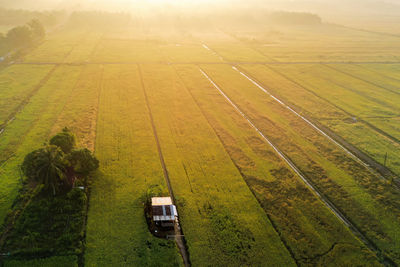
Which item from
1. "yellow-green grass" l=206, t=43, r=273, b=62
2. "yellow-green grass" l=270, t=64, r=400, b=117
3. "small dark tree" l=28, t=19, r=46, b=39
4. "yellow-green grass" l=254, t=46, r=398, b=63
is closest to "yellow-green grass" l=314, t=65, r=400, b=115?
"yellow-green grass" l=270, t=64, r=400, b=117

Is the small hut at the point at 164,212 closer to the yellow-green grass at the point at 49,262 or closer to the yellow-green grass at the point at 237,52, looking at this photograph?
the yellow-green grass at the point at 49,262

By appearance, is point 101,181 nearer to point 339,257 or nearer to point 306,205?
point 306,205

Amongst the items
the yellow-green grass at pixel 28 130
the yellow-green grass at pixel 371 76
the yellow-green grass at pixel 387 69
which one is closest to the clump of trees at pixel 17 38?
the yellow-green grass at pixel 28 130

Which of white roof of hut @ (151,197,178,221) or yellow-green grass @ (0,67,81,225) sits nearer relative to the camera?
white roof of hut @ (151,197,178,221)

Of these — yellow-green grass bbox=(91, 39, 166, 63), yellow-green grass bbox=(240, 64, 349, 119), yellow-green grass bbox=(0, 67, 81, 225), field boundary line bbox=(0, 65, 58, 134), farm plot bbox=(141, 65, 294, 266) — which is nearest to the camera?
farm plot bbox=(141, 65, 294, 266)

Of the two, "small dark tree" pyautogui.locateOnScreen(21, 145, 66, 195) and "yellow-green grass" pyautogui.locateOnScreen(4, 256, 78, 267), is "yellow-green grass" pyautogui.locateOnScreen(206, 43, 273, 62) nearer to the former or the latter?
"small dark tree" pyautogui.locateOnScreen(21, 145, 66, 195)

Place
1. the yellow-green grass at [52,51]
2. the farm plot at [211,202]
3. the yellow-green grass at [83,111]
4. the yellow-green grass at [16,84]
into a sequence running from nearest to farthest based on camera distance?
the farm plot at [211,202] < the yellow-green grass at [83,111] < the yellow-green grass at [16,84] < the yellow-green grass at [52,51]
